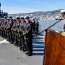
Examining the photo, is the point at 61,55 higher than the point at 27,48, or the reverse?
the point at 61,55

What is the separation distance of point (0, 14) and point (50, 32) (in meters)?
82.2

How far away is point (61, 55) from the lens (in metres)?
6.68

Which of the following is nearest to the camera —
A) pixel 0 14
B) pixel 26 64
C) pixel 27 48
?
pixel 26 64

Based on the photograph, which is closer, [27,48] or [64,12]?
[64,12]

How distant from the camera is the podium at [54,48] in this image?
658 cm

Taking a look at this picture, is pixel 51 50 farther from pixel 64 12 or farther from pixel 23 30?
pixel 23 30

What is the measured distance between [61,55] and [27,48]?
923 centimetres

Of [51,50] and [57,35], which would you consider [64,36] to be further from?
[51,50]

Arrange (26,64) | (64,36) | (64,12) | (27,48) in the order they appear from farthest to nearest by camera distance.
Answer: (27,48), (26,64), (64,12), (64,36)

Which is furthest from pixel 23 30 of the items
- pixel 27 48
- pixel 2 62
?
pixel 2 62

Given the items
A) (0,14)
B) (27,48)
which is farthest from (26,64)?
(0,14)

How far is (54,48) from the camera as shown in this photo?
22.7ft

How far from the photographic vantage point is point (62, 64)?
6684mm

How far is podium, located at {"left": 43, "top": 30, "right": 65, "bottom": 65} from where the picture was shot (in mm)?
6578
